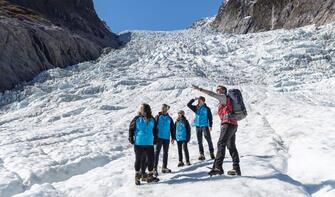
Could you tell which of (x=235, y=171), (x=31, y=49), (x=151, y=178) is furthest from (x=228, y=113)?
(x=31, y=49)

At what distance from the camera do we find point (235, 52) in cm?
3950

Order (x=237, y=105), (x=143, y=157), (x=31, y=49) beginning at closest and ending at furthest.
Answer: (x=237, y=105), (x=143, y=157), (x=31, y=49)

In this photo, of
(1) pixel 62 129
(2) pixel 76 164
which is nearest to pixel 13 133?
(1) pixel 62 129

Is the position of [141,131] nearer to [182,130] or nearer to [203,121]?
[182,130]

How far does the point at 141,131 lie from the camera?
32.8 ft

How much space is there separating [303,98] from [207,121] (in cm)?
1076

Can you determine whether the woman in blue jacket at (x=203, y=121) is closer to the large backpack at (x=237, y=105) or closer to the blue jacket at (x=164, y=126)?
the blue jacket at (x=164, y=126)

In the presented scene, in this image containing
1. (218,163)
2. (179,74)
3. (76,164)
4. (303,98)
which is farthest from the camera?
(179,74)

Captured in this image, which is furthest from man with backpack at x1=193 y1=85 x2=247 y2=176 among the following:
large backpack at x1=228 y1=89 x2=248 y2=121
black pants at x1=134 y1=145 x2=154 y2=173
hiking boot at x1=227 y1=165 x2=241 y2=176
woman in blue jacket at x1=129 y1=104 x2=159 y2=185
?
black pants at x1=134 y1=145 x2=154 y2=173

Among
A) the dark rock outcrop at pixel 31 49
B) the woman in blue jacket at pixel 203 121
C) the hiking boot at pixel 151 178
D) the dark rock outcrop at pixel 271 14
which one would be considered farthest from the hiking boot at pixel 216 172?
the dark rock outcrop at pixel 271 14

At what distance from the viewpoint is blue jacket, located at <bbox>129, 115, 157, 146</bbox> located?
32.8 feet

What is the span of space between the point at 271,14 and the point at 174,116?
156ft

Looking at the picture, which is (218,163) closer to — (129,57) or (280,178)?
(280,178)

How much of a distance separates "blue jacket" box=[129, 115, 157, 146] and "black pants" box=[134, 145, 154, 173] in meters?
0.11
